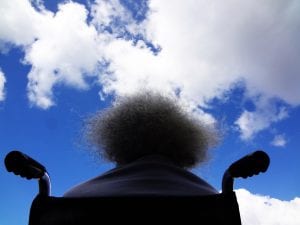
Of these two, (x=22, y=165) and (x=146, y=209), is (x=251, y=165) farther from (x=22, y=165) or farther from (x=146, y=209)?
(x=22, y=165)

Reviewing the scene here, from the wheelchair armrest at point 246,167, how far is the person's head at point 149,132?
10.8 inches

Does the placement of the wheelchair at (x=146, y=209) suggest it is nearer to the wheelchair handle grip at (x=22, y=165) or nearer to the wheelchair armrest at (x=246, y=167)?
the wheelchair armrest at (x=246, y=167)

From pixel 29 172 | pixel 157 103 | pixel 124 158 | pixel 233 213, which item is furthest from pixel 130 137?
pixel 233 213

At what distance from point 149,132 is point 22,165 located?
1.44 ft

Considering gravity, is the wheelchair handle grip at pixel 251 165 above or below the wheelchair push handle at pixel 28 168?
below

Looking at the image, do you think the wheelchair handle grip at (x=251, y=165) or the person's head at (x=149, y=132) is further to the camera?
the person's head at (x=149, y=132)

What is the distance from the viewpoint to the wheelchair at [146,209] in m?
0.97

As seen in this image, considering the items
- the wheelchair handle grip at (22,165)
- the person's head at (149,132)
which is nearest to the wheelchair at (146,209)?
the wheelchair handle grip at (22,165)

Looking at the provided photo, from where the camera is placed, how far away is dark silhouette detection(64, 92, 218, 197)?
1.06 m

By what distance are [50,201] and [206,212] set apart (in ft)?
1.23

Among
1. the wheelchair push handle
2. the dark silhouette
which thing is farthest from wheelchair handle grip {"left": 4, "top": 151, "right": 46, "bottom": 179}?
the dark silhouette

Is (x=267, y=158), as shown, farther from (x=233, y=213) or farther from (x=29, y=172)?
(x=29, y=172)

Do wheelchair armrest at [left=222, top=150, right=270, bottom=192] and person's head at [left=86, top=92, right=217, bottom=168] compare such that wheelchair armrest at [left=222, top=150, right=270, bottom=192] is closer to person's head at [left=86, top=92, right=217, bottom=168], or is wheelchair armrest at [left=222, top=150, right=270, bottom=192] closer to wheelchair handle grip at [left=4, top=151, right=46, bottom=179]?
person's head at [left=86, top=92, right=217, bottom=168]

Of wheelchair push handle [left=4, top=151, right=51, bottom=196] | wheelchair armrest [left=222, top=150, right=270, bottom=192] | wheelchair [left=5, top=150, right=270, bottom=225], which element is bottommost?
wheelchair [left=5, top=150, right=270, bottom=225]
